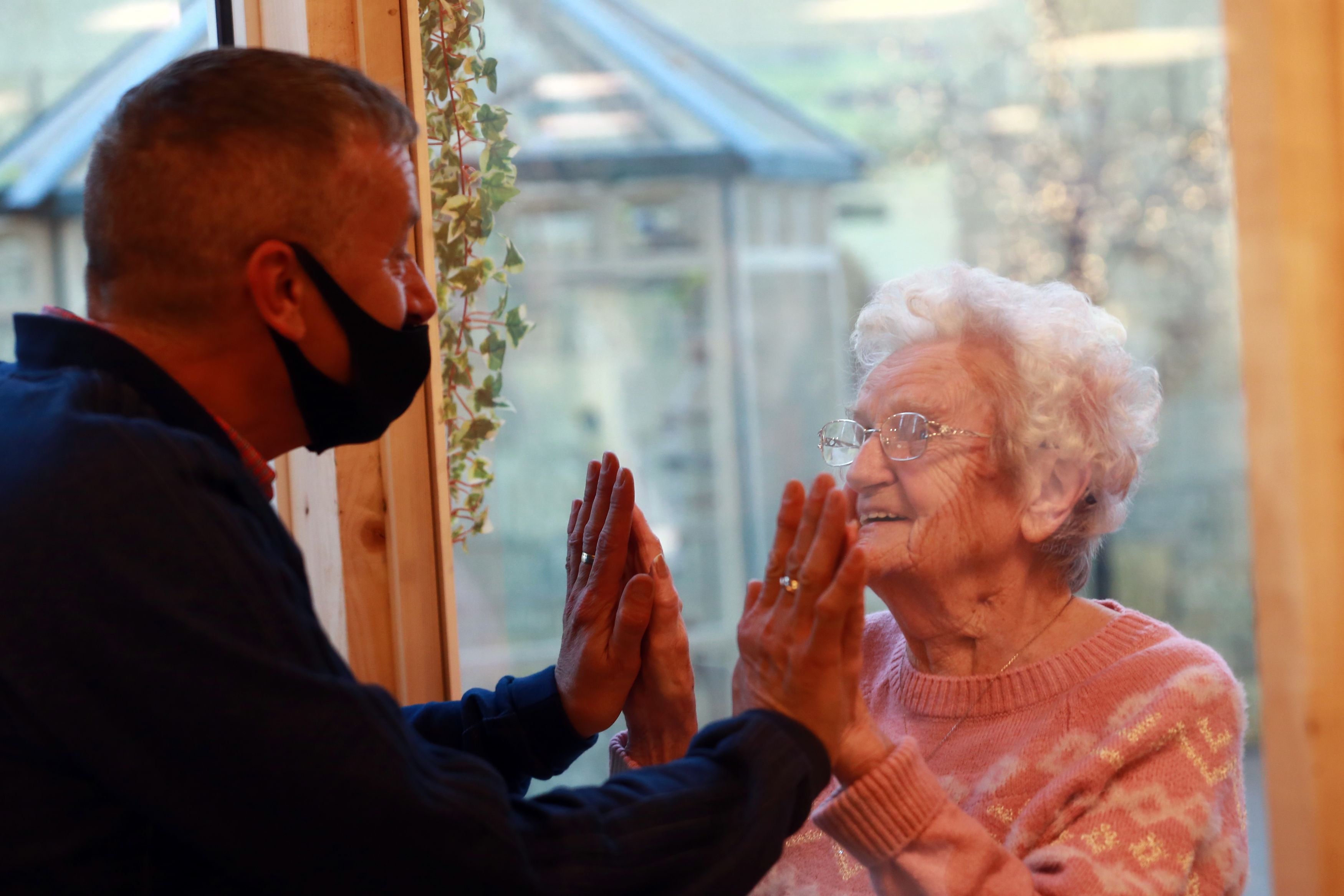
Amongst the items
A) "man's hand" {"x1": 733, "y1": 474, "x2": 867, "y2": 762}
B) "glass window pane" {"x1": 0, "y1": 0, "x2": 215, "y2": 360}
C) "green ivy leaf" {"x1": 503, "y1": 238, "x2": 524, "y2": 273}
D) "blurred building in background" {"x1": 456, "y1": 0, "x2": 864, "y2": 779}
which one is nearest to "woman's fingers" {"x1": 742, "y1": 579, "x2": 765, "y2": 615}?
"man's hand" {"x1": 733, "y1": 474, "x2": 867, "y2": 762}

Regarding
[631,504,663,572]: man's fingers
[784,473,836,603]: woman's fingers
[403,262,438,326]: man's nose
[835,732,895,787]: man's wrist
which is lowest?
[835,732,895,787]: man's wrist

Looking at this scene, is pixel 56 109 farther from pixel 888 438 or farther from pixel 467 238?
pixel 888 438

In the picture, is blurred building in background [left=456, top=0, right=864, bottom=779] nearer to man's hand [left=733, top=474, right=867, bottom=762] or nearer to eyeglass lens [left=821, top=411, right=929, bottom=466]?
eyeglass lens [left=821, top=411, right=929, bottom=466]

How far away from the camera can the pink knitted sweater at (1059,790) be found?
1.36 metres

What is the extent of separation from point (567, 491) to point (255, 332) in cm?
320

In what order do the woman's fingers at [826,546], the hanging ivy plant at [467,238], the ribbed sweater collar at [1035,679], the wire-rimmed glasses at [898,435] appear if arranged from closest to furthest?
1. the woman's fingers at [826,546]
2. the ribbed sweater collar at [1035,679]
3. the wire-rimmed glasses at [898,435]
4. the hanging ivy plant at [467,238]

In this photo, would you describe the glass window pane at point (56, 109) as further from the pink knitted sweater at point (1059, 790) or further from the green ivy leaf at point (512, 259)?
the pink knitted sweater at point (1059, 790)

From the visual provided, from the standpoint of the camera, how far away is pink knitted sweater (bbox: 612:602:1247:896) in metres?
1.36

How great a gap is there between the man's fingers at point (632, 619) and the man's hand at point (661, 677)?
0.02 m

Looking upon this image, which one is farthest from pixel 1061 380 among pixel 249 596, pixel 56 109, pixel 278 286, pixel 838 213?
pixel 838 213

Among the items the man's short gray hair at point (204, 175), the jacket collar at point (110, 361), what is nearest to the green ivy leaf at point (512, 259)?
the man's short gray hair at point (204, 175)

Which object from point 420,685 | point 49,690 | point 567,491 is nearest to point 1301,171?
point 49,690

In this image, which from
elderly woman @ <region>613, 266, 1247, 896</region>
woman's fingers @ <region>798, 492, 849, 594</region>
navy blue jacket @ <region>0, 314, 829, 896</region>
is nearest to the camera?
navy blue jacket @ <region>0, 314, 829, 896</region>

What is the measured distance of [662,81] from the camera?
5156mm
